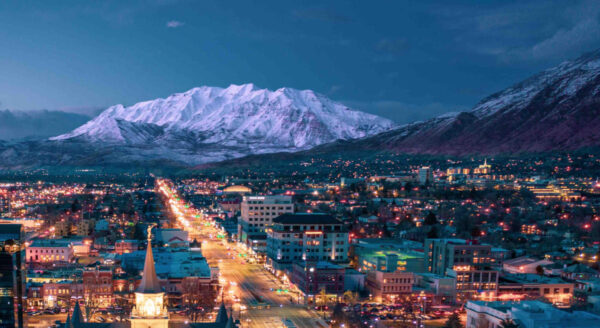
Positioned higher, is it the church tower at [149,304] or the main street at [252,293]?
the church tower at [149,304]

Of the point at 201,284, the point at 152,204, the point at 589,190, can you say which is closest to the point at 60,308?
the point at 201,284

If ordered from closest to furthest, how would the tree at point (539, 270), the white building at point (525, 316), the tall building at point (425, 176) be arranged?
1. the white building at point (525, 316)
2. the tree at point (539, 270)
3. the tall building at point (425, 176)

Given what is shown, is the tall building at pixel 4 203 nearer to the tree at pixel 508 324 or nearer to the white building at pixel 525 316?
the white building at pixel 525 316

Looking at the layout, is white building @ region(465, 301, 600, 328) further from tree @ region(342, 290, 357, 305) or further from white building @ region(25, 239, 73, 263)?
white building @ region(25, 239, 73, 263)

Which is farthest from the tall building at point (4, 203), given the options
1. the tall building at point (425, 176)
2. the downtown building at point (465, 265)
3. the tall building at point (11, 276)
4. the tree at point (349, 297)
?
the tall building at point (425, 176)

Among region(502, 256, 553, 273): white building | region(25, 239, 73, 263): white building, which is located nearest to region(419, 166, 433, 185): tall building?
region(502, 256, 553, 273): white building

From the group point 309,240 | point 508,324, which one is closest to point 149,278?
point 508,324

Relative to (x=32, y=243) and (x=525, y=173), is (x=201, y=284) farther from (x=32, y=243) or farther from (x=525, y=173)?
(x=525, y=173)
